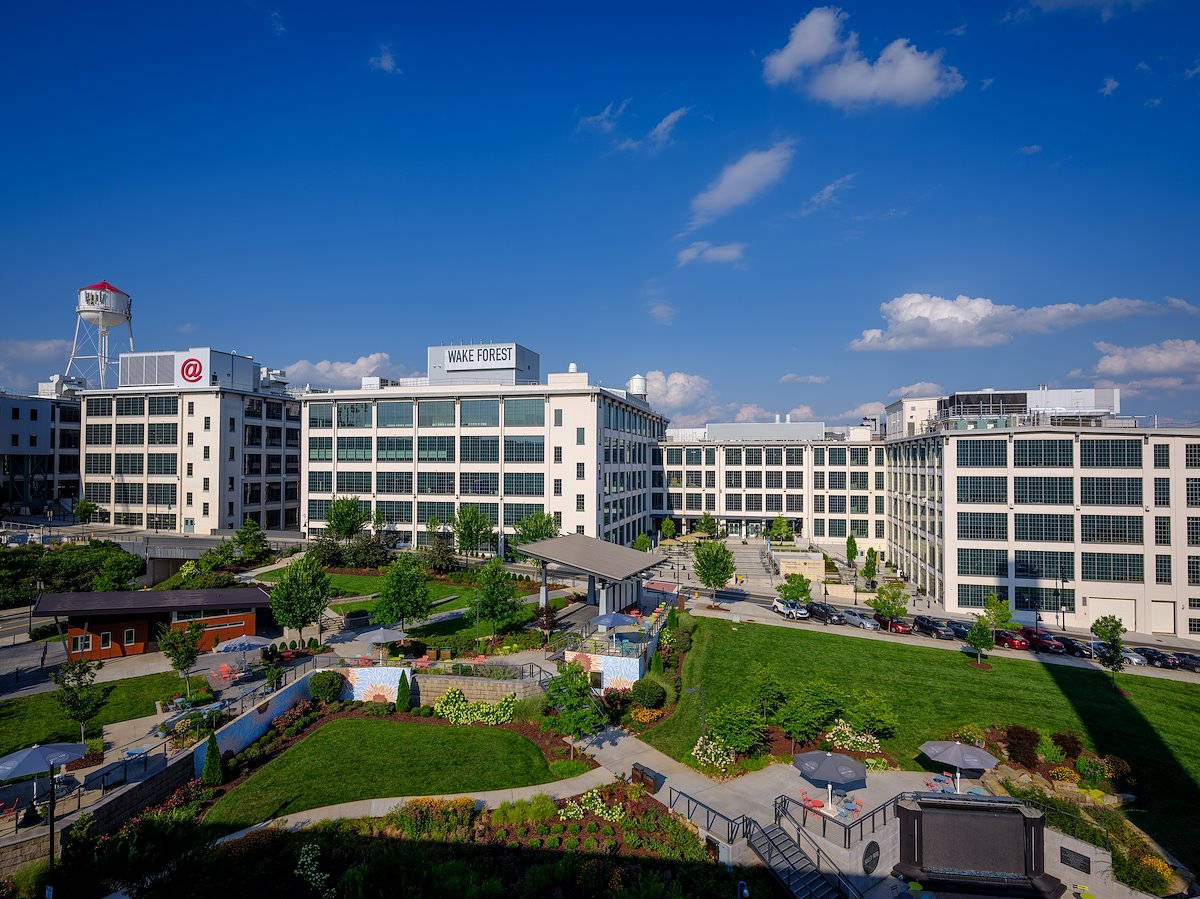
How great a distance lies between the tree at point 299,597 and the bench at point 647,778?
2447 centimetres

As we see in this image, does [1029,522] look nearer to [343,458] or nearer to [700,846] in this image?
[700,846]

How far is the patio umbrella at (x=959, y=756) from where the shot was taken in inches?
949

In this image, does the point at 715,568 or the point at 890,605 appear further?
the point at 715,568

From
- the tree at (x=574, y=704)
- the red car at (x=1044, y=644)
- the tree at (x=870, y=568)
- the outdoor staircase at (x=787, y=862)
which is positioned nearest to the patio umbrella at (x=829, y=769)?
the outdoor staircase at (x=787, y=862)

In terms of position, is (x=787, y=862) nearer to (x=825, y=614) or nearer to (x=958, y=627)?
(x=825, y=614)

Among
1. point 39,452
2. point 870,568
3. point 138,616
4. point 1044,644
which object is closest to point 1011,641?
point 1044,644

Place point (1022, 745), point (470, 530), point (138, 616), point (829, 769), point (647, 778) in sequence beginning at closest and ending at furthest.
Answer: point (829, 769), point (647, 778), point (1022, 745), point (138, 616), point (470, 530)

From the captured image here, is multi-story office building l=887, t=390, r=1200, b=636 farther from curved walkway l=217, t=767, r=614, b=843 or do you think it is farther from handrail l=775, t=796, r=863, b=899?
curved walkway l=217, t=767, r=614, b=843

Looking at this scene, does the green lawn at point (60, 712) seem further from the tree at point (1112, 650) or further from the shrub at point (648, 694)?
the tree at point (1112, 650)

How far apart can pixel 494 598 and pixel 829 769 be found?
2387 cm

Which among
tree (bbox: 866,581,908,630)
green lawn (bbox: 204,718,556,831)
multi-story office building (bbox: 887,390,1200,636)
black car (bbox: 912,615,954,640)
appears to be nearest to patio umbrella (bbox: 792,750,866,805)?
green lawn (bbox: 204,718,556,831)

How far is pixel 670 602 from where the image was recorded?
54.4 m

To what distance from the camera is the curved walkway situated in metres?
22.3

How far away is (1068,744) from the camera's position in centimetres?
2905
